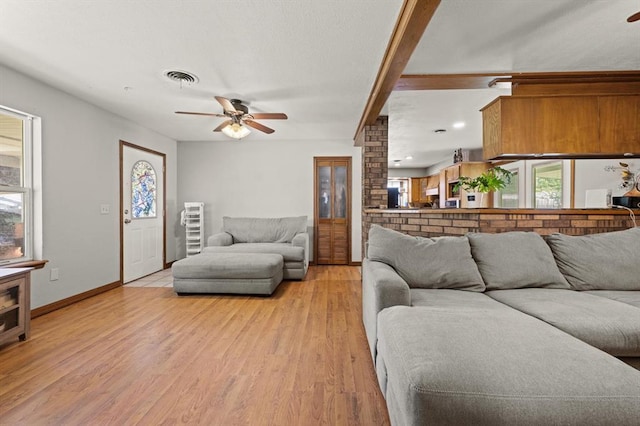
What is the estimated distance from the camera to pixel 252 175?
609 centimetres

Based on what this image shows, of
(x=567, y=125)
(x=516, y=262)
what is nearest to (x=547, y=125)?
(x=567, y=125)

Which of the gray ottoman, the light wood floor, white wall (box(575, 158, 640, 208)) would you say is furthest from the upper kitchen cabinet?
the gray ottoman

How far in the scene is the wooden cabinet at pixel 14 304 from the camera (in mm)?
2334

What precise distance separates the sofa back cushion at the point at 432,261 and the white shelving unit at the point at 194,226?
14.3 ft

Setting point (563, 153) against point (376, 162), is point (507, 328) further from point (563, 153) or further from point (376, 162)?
point (376, 162)

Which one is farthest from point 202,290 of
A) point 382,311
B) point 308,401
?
point 382,311

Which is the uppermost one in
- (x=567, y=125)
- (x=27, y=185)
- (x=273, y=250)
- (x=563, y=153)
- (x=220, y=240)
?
(x=567, y=125)

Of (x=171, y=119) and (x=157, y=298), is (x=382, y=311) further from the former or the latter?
(x=171, y=119)

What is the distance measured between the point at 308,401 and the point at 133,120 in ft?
15.4

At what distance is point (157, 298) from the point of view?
3.77 m

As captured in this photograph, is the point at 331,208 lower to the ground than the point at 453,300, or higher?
higher

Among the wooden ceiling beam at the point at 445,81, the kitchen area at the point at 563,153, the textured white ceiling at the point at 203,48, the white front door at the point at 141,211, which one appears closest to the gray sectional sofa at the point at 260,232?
the white front door at the point at 141,211

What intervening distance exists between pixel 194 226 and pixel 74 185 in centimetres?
235

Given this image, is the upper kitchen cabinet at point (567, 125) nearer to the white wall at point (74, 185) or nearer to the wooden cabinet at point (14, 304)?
the wooden cabinet at point (14, 304)
